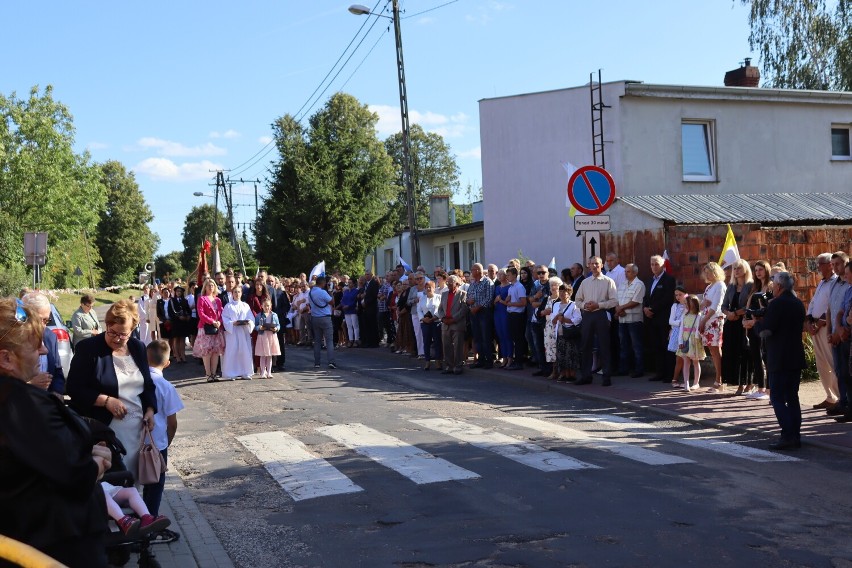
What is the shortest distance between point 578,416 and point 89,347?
7526 mm

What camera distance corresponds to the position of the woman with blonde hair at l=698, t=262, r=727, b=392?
13383 mm

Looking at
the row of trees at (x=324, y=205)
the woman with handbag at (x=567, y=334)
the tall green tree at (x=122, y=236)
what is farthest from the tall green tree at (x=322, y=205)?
the tall green tree at (x=122, y=236)

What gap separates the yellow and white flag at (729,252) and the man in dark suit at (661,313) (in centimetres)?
87

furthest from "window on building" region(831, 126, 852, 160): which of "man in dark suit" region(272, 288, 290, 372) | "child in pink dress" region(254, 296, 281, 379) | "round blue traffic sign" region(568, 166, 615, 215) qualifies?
"child in pink dress" region(254, 296, 281, 379)

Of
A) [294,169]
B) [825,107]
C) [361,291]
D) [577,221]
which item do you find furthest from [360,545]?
[294,169]

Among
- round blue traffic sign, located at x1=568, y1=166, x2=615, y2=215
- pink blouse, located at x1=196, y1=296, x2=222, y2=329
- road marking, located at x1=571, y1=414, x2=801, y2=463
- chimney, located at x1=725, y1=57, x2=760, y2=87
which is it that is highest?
chimney, located at x1=725, y1=57, x2=760, y2=87

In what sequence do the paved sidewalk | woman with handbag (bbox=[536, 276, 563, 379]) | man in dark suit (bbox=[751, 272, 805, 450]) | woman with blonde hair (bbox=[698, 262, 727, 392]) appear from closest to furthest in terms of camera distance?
man in dark suit (bbox=[751, 272, 805, 450]), the paved sidewalk, woman with blonde hair (bbox=[698, 262, 727, 392]), woman with handbag (bbox=[536, 276, 563, 379])

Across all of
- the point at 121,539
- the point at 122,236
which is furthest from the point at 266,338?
the point at 122,236

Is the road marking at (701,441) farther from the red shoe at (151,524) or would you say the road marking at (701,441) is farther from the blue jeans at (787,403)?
the red shoe at (151,524)

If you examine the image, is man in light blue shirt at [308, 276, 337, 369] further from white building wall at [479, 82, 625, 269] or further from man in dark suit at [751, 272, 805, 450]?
man in dark suit at [751, 272, 805, 450]

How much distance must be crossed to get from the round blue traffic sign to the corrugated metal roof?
12.3 ft

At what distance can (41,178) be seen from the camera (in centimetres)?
6025

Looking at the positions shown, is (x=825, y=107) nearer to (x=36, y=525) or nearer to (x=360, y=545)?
(x=360, y=545)

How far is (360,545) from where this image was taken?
641 cm
